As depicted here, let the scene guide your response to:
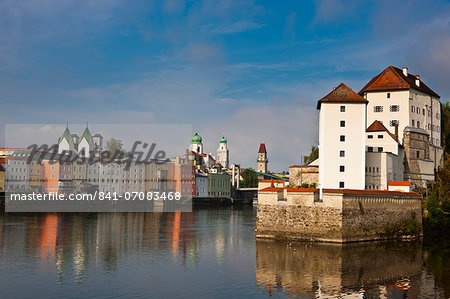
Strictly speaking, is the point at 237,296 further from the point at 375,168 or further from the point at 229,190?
the point at 229,190

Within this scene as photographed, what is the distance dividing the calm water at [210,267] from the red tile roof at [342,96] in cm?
1352

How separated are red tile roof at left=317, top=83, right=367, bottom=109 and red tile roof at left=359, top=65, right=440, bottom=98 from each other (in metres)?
21.1

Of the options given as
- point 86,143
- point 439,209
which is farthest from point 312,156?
point 86,143

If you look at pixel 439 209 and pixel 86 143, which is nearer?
pixel 439 209

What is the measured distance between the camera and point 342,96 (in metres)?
48.3

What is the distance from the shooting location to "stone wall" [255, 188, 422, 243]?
133ft

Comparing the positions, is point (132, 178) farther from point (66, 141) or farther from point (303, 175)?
point (303, 175)

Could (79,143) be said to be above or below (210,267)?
above

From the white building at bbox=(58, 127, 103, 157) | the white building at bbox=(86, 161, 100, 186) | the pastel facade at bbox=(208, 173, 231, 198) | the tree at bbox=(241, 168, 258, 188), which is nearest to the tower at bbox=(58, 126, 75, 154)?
the white building at bbox=(58, 127, 103, 157)

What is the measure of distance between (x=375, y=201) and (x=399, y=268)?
35.2 feet

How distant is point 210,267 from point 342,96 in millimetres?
22721

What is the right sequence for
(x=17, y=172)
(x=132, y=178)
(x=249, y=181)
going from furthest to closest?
(x=249, y=181) < (x=132, y=178) < (x=17, y=172)

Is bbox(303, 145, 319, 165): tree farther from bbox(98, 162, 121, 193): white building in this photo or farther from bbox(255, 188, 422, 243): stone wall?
bbox(98, 162, 121, 193): white building

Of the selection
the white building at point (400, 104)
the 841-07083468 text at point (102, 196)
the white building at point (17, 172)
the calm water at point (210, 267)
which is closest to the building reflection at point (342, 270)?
the calm water at point (210, 267)
